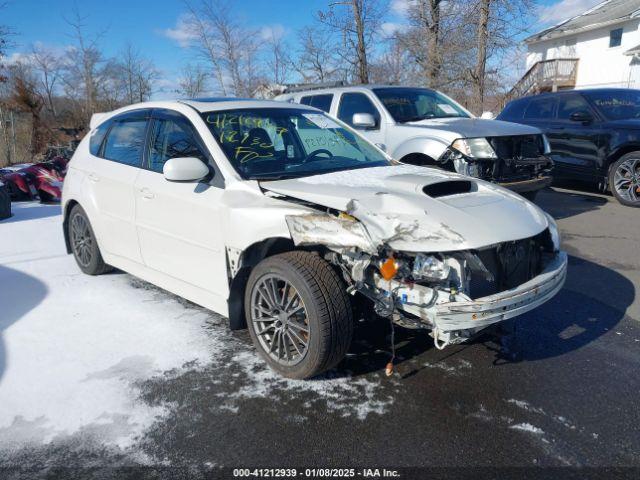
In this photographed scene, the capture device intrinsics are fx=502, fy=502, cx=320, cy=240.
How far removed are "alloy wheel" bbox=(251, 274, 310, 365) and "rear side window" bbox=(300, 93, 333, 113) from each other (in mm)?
5574

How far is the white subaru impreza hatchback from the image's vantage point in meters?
2.79

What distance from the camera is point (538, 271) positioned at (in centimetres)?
324

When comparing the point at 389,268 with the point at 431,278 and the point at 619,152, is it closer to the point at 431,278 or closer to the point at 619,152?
the point at 431,278

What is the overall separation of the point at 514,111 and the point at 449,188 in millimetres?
7505

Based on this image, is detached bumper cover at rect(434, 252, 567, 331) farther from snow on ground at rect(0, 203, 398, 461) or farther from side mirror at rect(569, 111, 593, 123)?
side mirror at rect(569, 111, 593, 123)

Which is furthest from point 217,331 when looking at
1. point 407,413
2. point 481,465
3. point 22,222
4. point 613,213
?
point 613,213

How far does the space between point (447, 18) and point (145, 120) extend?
1801 cm

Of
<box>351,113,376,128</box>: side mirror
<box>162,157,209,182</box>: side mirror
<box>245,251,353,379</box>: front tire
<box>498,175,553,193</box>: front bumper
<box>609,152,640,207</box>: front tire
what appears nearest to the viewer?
<box>245,251,353,379</box>: front tire

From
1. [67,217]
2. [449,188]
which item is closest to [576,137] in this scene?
[449,188]

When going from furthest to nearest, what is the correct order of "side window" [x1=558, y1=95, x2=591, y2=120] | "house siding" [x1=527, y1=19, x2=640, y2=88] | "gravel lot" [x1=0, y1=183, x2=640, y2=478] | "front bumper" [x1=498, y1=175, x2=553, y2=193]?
1. "house siding" [x1=527, y1=19, x2=640, y2=88]
2. "side window" [x1=558, y1=95, x2=591, y2=120]
3. "front bumper" [x1=498, y1=175, x2=553, y2=193]
4. "gravel lot" [x1=0, y1=183, x2=640, y2=478]

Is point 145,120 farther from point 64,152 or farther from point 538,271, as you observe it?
point 64,152

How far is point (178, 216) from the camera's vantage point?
12.4 ft

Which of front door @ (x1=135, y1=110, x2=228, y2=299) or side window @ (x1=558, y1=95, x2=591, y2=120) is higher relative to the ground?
side window @ (x1=558, y1=95, x2=591, y2=120)

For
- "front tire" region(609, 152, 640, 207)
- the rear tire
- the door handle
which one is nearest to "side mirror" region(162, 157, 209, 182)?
the door handle
